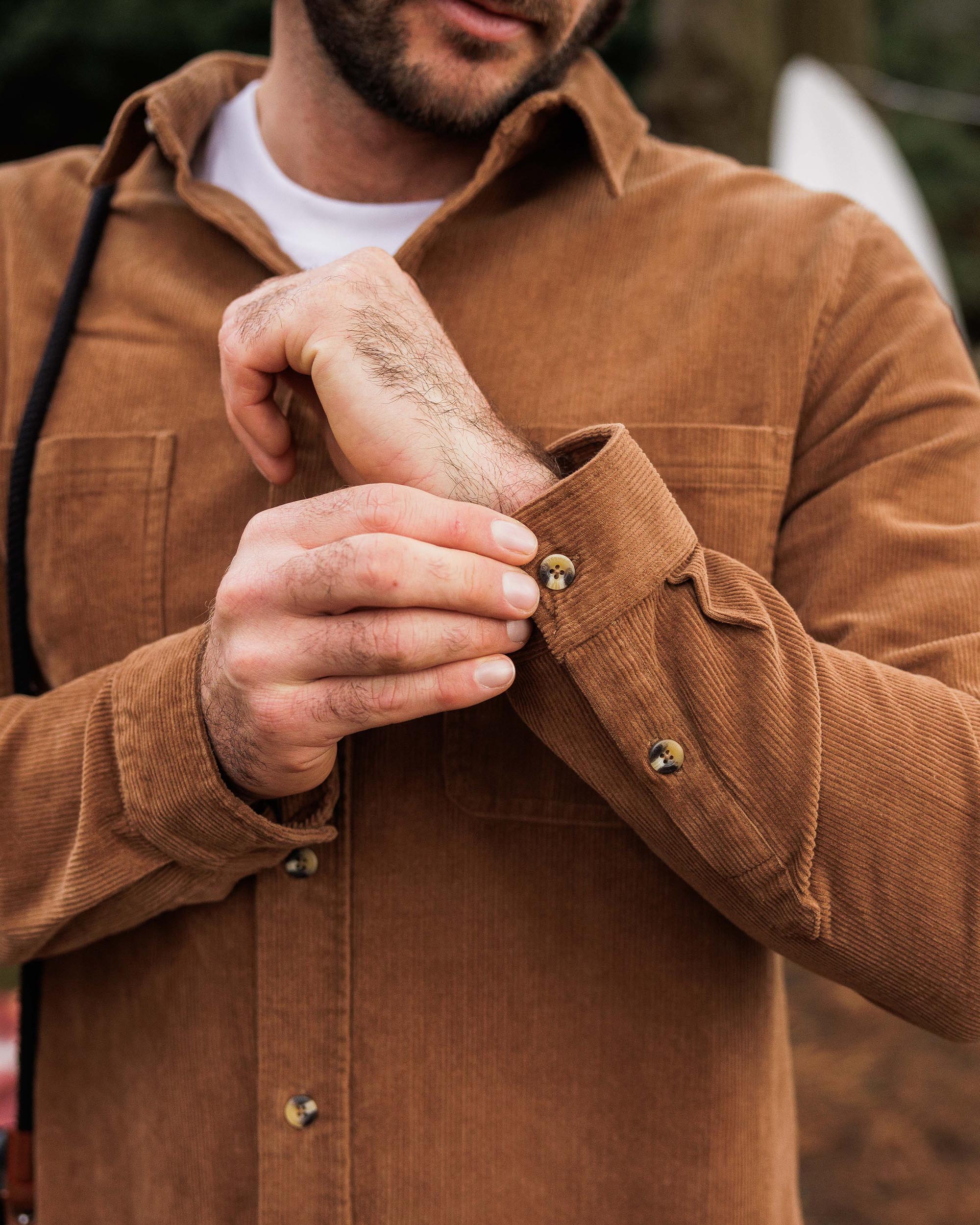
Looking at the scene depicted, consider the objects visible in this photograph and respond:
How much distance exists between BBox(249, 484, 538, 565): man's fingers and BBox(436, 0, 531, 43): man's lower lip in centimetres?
76

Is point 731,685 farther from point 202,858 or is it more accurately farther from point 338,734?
point 202,858

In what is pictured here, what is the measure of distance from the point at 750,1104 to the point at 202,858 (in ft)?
2.38

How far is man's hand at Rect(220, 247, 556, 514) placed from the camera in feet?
3.41

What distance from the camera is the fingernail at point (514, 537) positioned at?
990 mm

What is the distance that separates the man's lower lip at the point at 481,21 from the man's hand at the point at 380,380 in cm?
44

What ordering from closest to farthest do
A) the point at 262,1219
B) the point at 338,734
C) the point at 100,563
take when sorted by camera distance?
1. the point at 338,734
2. the point at 262,1219
3. the point at 100,563

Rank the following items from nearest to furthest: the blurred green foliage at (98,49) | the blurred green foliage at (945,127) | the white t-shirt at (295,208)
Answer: the white t-shirt at (295,208) < the blurred green foliage at (98,49) < the blurred green foliage at (945,127)

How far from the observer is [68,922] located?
130 centimetres

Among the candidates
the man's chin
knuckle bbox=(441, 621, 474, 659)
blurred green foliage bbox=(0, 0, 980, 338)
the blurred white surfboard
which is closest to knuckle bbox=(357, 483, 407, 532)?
knuckle bbox=(441, 621, 474, 659)

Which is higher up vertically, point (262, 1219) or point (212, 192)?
point (212, 192)

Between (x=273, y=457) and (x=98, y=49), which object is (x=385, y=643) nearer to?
(x=273, y=457)

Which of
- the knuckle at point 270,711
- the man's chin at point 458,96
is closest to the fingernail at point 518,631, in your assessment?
the knuckle at point 270,711

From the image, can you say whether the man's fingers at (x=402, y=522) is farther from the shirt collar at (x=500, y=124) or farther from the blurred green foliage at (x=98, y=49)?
the blurred green foliage at (x=98, y=49)

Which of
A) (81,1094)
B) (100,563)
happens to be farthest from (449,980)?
(100,563)
